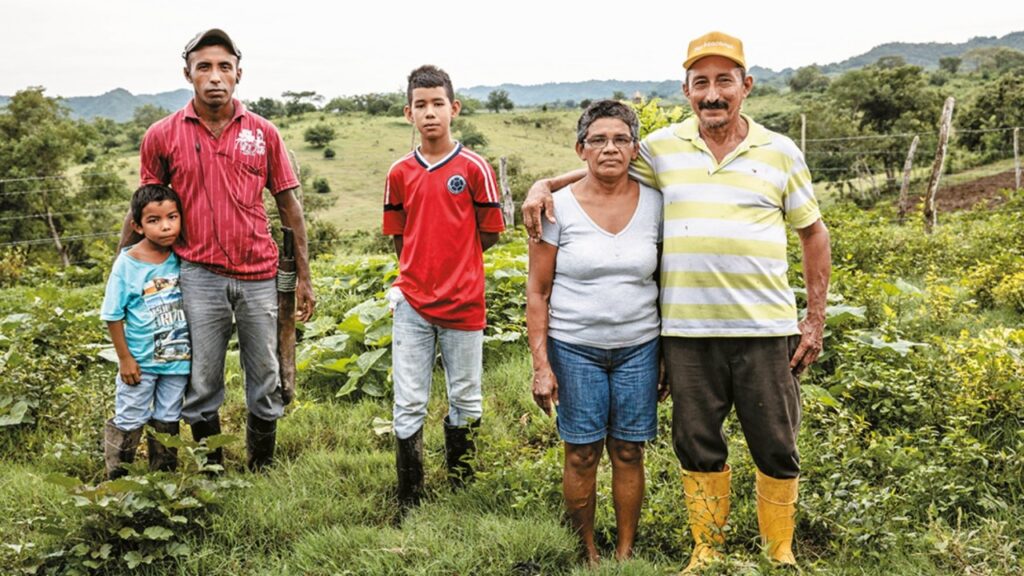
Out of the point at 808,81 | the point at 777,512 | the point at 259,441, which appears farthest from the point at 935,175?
the point at 808,81

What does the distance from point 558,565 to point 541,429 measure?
4.73ft

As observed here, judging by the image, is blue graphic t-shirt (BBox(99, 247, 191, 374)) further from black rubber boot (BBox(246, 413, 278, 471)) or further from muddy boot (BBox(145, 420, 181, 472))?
black rubber boot (BBox(246, 413, 278, 471))

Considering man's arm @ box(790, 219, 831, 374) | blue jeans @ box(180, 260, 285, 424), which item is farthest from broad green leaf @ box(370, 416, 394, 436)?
man's arm @ box(790, 219, 831, 374)

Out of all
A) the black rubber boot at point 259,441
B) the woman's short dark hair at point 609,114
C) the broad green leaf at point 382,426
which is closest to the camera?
the woman's short dark hair at point 609,114

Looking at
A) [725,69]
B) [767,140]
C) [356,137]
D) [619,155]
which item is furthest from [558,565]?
[356,137]

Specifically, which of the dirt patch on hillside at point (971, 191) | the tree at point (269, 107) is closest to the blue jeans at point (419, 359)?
the dirt patch on hillside at point (971, 191)

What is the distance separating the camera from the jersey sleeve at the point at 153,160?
3.23 meters

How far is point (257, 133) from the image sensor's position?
11.3 feet

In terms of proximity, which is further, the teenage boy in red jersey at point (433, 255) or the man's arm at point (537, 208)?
the teenage boy in red jersey at point (433, 255)

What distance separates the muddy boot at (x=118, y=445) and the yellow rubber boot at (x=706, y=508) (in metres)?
2.54

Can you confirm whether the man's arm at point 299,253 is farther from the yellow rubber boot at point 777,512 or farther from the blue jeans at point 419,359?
the yellow rubber boot at point 777,512

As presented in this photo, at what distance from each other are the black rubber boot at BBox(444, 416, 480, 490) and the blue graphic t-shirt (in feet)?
4.34

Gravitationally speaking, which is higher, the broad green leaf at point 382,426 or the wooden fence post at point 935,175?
the wooden fence post at point 935,175

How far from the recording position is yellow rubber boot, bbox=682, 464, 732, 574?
286cm
